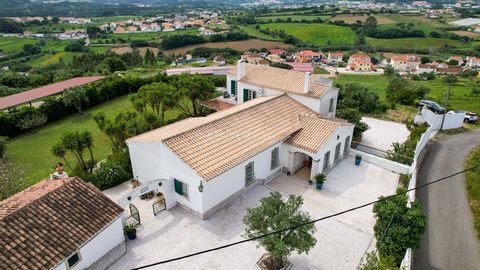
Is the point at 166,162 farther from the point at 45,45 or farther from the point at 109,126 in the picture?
the point at 45,45

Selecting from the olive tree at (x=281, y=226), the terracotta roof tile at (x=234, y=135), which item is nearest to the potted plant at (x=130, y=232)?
the terracotta roof tile at (x=234, y=135)

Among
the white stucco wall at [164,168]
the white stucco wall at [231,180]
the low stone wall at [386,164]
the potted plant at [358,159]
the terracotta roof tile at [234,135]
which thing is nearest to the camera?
the white stucco wall at [164,168]

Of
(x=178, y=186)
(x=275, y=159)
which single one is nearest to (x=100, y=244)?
(x=178, y=186)

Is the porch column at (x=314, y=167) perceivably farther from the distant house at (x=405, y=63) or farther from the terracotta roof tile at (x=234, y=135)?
the distant house at (x=405, y=63)

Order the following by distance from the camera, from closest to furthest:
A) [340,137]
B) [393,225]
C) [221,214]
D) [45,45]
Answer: [393,225]
[221,214]
[340,137]
[45,45]

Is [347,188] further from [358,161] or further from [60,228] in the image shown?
[60,228]

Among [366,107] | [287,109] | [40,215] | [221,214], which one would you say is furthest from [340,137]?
[40,215]
